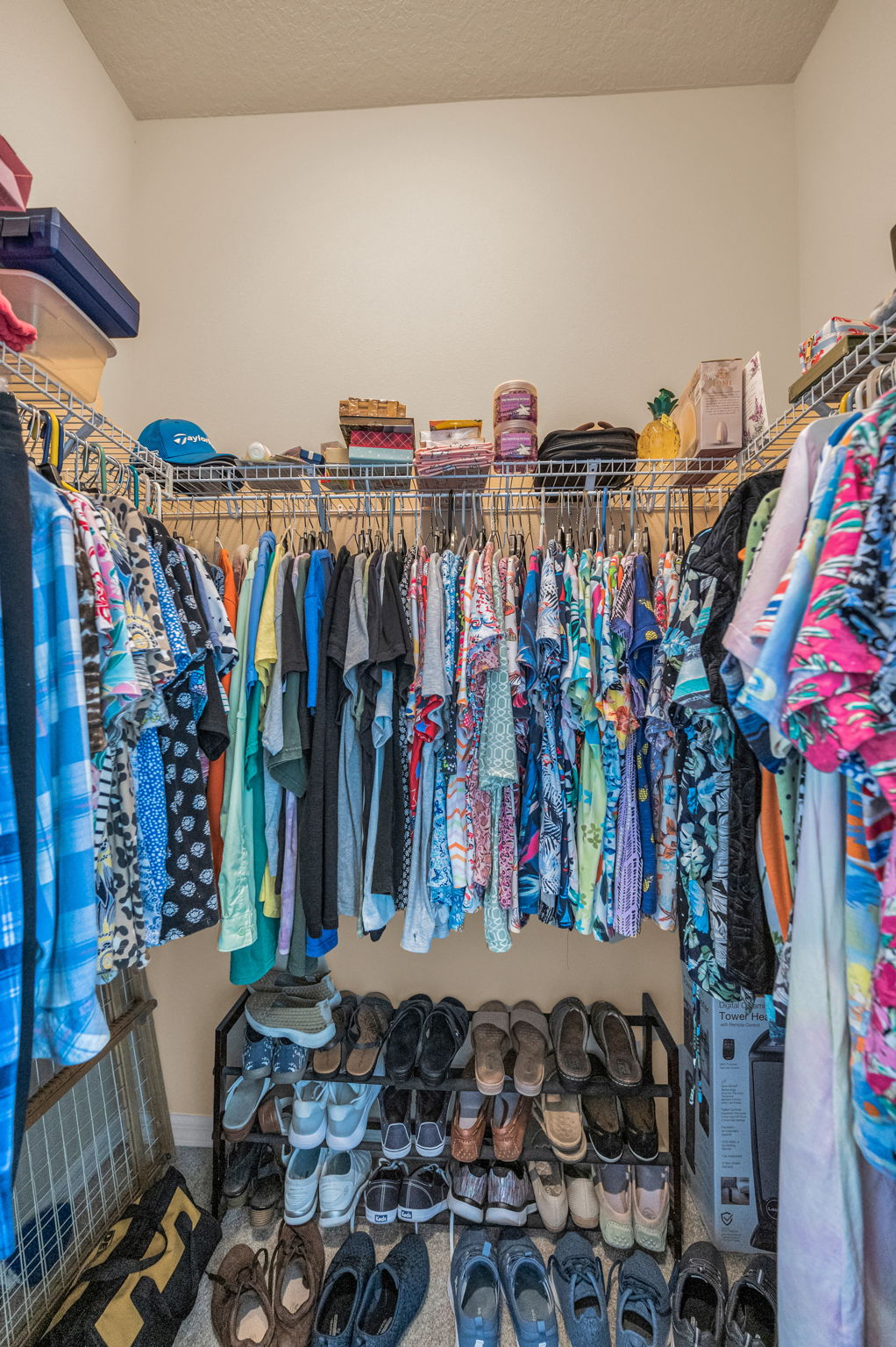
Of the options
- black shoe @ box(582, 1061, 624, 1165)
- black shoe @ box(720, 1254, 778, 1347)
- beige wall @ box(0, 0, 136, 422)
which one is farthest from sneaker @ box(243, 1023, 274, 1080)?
→ beige wall @ box(0, 0, 136, 422)

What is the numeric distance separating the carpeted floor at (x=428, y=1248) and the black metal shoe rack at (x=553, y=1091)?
55mm

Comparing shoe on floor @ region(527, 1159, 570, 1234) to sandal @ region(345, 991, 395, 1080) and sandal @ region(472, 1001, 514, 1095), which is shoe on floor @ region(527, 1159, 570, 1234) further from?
sandal @ region(345, 991, 395, 1080)

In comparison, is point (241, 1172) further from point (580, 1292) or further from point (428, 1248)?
point (580, 1292)

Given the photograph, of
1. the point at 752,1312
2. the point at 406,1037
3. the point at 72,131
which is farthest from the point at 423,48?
the point at 752,1312

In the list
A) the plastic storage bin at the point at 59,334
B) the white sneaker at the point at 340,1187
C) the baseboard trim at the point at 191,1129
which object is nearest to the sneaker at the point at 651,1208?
the white sneaker at the point at 340,1187

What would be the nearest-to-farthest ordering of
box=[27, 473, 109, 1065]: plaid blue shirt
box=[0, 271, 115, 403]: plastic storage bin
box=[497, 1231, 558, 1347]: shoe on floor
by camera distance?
box=[27, 473, 109, 1065]: plaid blue shirt < box=[0, 271, 115, 403]: plastic storage bin < box=[497, 1231, 558, 1347]: shoe on floor

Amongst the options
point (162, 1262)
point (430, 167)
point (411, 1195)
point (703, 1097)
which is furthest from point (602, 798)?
point (430, 167)

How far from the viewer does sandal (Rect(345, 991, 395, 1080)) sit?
1.58 m

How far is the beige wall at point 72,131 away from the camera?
56.9 inches

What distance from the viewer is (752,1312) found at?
123 centimetres

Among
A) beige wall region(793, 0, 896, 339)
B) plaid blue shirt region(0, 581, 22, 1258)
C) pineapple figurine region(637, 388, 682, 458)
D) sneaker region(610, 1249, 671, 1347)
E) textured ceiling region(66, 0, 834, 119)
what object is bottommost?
sneaker region(610, 1249, 671, 1347)

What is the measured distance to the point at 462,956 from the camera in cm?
182

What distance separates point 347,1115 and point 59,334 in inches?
81.4

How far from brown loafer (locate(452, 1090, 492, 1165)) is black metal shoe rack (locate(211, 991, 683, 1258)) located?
41 millimetres
